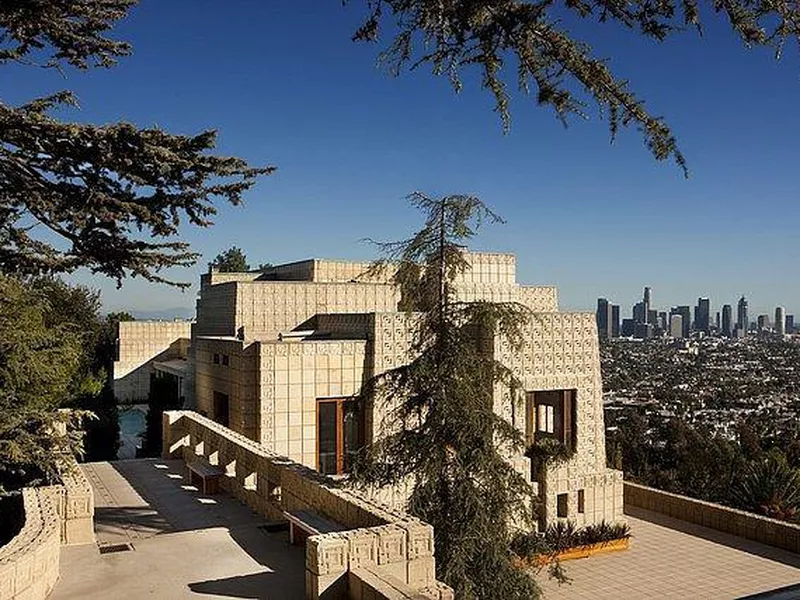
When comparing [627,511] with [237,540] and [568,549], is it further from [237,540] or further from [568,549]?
[237,540]

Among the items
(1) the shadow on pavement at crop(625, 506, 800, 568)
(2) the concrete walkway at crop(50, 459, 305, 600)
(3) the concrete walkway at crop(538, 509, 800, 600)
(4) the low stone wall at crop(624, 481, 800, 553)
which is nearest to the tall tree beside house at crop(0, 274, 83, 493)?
(2) the concrete walkway at crop(50, 459, 305, 600)

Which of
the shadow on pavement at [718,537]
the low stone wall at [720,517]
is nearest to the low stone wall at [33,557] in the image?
the shadow on pavement at [718,537]

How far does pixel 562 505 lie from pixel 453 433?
336 inches

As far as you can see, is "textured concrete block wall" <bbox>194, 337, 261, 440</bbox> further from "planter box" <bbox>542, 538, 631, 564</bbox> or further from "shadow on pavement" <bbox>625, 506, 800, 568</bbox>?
"shadow on pavement" <bbox>625, 506, 800, 568</bbox>

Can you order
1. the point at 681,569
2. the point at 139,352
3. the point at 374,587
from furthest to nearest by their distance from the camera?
the point at 139,352, the point at 681,569, the point at 374,587

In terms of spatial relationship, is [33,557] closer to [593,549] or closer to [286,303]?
[286,303]

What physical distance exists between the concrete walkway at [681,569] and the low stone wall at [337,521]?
20.5 feet

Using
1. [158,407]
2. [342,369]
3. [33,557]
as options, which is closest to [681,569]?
[342,369]

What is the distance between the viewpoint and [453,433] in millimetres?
10297

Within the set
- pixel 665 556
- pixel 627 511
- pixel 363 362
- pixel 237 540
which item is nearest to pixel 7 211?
pixel 237 540

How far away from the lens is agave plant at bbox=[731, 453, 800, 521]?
18.0 meters

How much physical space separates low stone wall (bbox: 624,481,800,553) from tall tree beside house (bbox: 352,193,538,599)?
8.72m

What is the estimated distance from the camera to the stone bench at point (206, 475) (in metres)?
12.4

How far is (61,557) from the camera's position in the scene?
8.73 meters
